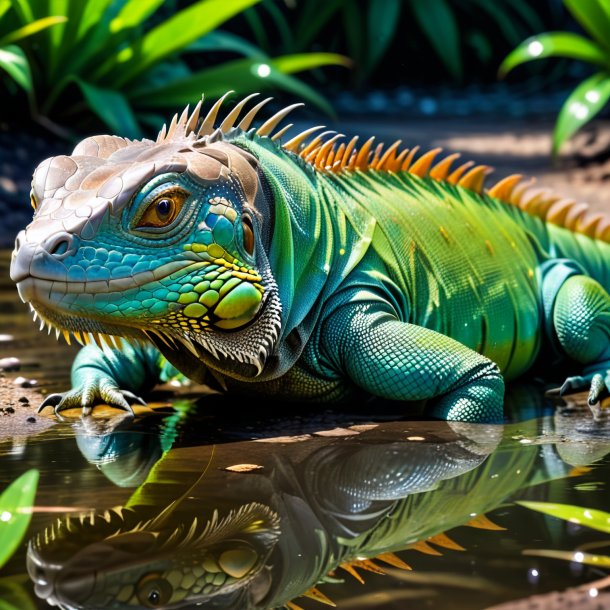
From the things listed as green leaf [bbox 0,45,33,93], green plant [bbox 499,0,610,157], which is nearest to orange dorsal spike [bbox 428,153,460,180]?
green leaf [bbox 0,45,33,93]

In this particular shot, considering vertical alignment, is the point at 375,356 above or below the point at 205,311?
below

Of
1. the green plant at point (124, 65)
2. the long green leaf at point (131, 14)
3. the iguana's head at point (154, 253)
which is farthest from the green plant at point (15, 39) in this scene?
the iguana's head at point (154, 253)

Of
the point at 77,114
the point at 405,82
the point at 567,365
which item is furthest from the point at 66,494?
the point at 405,82

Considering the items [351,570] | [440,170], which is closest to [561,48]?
[440,170]

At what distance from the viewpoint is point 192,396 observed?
6.81 m

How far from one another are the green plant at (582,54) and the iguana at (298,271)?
22.9ft

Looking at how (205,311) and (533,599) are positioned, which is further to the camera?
(205,311)

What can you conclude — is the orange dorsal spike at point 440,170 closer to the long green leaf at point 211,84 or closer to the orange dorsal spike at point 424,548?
the orange dorsal spike at point 424,548

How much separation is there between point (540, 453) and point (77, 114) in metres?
12.1

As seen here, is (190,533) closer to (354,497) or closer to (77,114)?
(354,497)

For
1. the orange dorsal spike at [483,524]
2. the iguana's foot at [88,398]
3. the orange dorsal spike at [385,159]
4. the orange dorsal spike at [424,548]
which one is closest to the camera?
the orange dorsal spike at [424,548]

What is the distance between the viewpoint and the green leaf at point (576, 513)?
412cm

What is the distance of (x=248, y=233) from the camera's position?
5480mm

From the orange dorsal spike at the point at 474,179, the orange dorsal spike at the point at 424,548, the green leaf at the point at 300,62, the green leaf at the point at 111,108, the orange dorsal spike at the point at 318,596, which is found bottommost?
the green leaf at the point at 111,108
